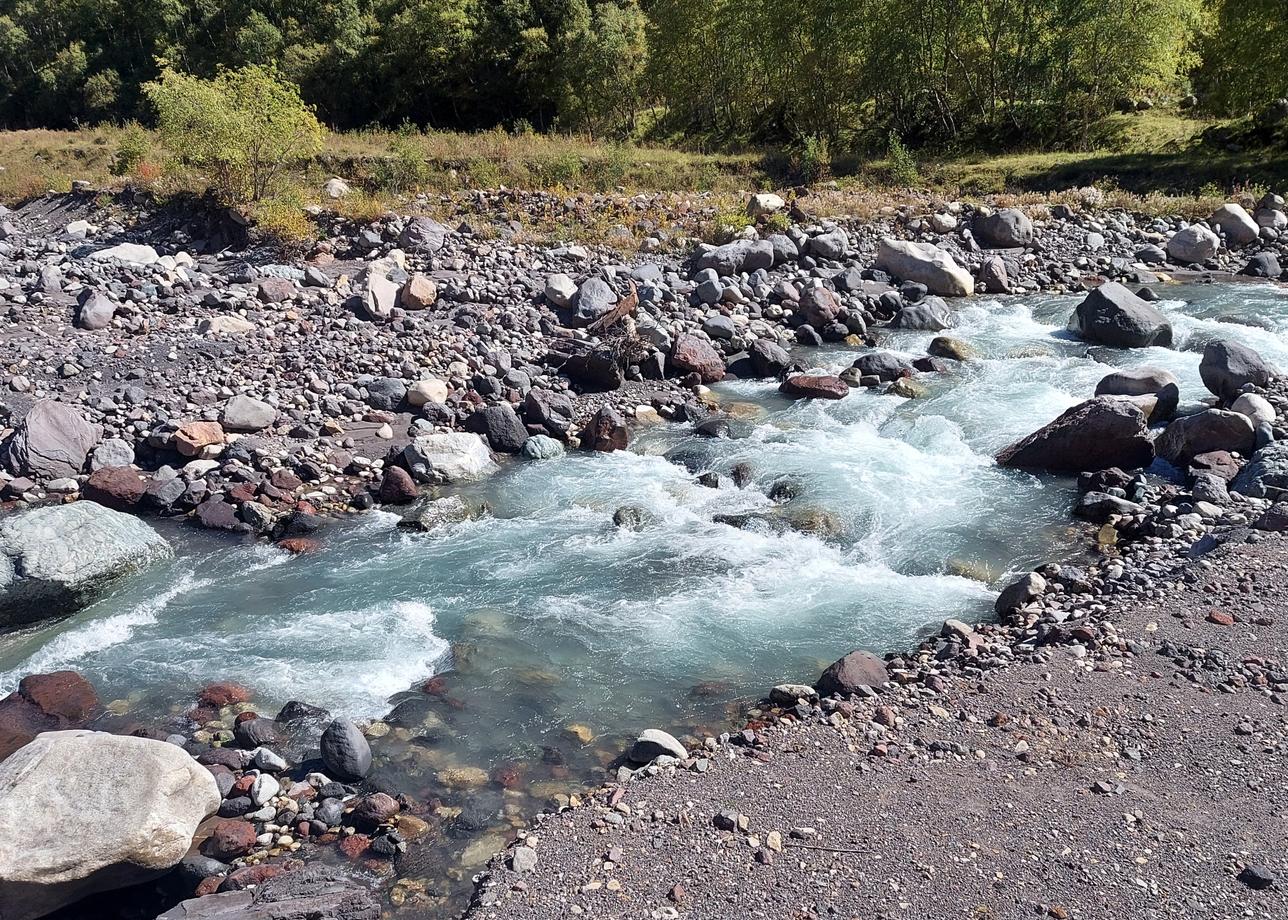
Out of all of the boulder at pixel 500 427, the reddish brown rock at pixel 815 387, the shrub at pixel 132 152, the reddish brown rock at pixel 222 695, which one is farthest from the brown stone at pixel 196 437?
the shrub at pixel 132 152

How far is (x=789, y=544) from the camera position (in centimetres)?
1134

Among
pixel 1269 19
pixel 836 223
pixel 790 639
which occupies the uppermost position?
pixel 1269 19

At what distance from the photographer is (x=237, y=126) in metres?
21.3

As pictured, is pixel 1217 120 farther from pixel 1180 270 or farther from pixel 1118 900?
pixel 1118 900

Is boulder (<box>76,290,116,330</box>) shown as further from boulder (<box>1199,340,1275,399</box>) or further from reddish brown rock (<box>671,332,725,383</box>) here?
boulder (<box>1199,340,1275,399</box>)

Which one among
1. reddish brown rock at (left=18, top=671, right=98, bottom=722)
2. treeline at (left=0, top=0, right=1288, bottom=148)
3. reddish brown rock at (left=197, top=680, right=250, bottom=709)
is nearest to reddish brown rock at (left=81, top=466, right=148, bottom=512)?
reddish brown rock at (left=18, top=671, right=98, bottom=722)

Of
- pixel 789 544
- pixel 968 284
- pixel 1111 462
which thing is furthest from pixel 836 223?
pixel 789 544

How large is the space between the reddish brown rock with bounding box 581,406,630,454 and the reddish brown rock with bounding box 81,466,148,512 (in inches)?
228

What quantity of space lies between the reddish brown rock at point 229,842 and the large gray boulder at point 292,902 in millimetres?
491

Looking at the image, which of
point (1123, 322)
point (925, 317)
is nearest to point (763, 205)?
point (925, 317)

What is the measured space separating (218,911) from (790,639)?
5303mm

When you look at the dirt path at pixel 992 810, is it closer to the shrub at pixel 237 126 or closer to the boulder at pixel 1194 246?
the boulder at pixel 1194 246

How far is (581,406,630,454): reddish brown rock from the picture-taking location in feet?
46.6

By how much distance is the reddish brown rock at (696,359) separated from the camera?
1666 centimetres
